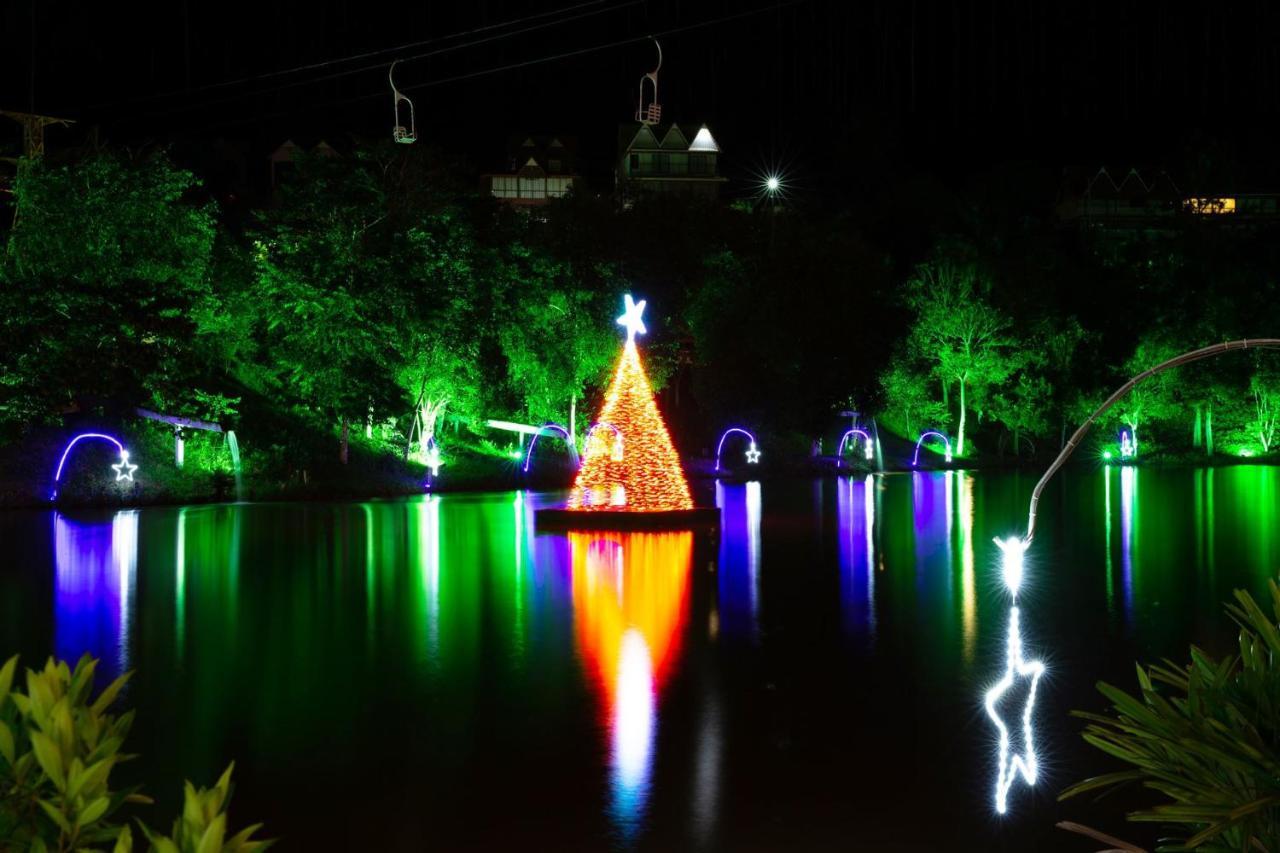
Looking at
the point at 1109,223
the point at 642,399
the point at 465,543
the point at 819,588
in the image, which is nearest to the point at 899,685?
the point at 819,588

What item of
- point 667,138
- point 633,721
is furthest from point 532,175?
point 633,721

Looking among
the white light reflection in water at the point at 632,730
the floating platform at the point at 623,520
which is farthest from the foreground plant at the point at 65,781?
the floating platform at the point at 623,520

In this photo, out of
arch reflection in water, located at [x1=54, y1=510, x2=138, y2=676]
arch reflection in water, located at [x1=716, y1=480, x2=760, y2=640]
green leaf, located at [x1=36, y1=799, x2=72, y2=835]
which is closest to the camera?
green leaf, located at [x1=36, y1=799, x2=72, y2=835]

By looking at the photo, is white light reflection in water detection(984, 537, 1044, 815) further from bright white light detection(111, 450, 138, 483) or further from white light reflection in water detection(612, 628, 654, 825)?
bright white light detection(111, 450, 138, 483)

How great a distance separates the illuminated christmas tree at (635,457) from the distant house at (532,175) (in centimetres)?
5782

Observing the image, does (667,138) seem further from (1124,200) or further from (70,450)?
(70,450)

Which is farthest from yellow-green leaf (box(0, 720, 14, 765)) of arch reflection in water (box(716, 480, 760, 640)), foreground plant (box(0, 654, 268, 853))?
arch reflection in water (box(716, 480, 760, 640))

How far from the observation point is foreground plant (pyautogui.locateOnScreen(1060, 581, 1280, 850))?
3.70 m

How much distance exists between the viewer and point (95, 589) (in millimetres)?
15922

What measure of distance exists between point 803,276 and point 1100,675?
37.7 m

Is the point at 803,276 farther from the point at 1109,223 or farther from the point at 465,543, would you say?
the point at 1109,223

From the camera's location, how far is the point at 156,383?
31.8 m

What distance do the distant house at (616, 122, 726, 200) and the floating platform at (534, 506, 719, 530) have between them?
5764cm

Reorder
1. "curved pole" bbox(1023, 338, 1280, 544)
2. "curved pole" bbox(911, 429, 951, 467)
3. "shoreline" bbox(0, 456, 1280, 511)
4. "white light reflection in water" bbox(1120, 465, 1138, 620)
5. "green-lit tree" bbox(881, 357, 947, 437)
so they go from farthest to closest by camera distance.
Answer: "green-lit tree" bbox(881, 357, 947, 437) < "curved pole" bbox(911, 429, 951, 467) < "shoreline" bbox(0, 456, 1280, 511) < "white light reflection in water" bbox(1120, 465, 1138, 620) < "curved pole" bbox(1023, 338, 1280, 544)
